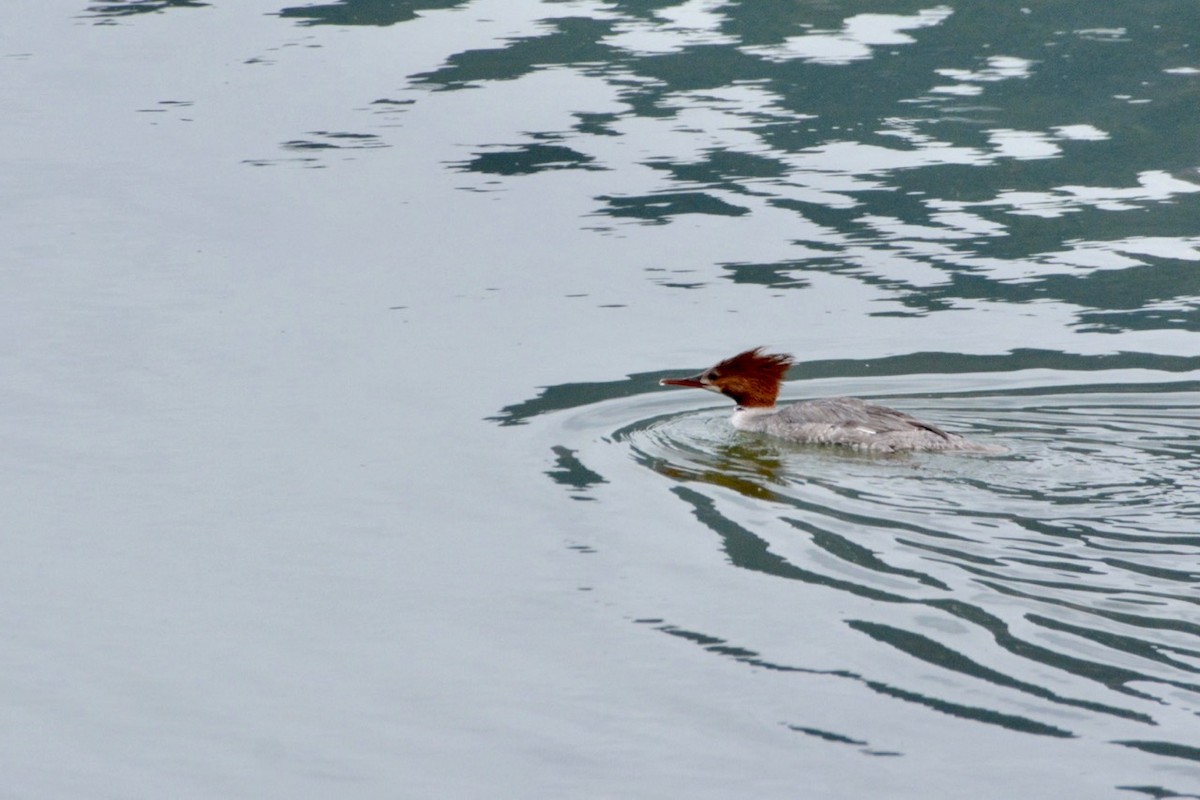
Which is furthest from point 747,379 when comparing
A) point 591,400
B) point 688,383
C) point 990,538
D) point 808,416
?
point 990,538

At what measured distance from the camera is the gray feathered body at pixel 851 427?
9281 millimetres

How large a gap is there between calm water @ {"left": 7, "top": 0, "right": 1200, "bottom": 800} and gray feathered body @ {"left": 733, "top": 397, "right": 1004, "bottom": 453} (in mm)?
209

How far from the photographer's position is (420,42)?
1981cm

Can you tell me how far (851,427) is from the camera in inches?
375

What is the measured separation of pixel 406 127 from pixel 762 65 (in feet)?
14.5

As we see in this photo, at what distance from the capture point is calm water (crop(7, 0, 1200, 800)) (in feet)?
19.9

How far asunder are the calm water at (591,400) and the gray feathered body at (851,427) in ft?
0.69

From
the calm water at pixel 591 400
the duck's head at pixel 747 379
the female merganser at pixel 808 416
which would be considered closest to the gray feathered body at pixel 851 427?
the female merganser at pixel 808 416

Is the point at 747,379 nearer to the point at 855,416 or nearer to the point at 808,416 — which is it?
the point at 808,416

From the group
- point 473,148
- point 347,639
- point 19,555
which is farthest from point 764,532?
point 473,148

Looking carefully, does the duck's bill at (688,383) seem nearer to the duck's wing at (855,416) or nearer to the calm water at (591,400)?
the calm water at (591,400)

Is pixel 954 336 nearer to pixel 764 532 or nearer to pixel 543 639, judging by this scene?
pixel 764 532

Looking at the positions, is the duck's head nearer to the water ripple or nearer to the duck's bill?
the duck's bill

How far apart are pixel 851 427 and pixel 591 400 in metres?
1.66
